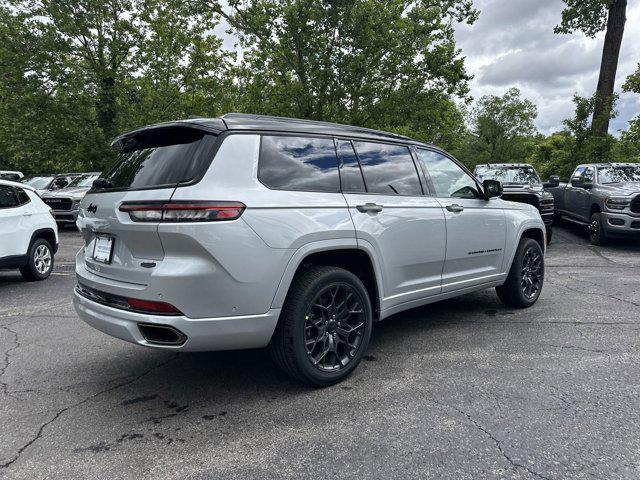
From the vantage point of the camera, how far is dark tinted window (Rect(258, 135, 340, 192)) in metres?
3.12

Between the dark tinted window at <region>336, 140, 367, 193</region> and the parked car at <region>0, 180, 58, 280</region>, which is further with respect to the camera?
the parked car at <region>0, 180, 58, 280</region>

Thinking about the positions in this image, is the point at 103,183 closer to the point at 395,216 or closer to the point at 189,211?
the point at 189,211

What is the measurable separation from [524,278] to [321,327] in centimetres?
317

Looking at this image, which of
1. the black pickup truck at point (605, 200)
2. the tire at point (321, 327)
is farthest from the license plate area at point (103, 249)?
the black pickup truck at point (605, 200)

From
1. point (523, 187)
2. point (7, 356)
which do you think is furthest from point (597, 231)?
point (7, 356)

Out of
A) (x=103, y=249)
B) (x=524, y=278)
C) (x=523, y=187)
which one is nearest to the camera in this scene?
(x=103, y=249)

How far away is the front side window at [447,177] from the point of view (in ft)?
14.4

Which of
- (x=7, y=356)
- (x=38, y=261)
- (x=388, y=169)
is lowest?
(x=7, y=356)

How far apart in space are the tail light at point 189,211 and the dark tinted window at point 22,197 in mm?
5752

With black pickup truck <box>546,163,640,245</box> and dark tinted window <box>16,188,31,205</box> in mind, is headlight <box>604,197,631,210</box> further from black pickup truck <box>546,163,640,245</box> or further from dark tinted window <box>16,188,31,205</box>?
dark tinted window <box>16,188,31,205</box>

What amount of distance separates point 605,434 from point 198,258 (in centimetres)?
252

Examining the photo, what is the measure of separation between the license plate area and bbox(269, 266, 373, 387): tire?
47.5 inches

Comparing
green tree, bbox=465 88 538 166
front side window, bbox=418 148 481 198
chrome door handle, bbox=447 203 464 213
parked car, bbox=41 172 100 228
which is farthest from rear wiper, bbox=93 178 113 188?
green tree, bbox=465 88 538 166

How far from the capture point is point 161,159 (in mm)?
3094
